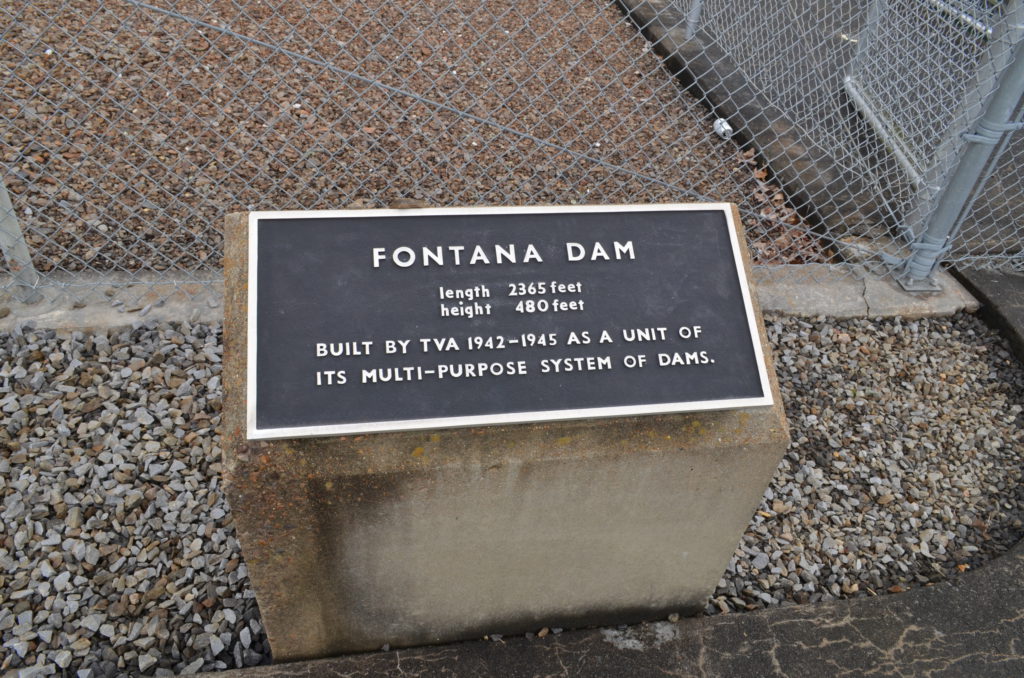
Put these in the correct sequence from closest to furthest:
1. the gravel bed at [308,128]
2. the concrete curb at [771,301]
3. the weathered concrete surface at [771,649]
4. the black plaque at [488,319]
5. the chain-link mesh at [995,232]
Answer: the black plaque at [488,319] < the weathered concrete surface at [771,649] < the concrete curb at [771,301] < the gravel bed at [308,128] < the chain-link mesh at [995,232]

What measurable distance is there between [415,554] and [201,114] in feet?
12.0

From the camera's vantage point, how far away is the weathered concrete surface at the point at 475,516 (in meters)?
1.96

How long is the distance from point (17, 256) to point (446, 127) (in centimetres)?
261

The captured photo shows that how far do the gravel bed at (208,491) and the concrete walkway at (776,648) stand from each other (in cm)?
18

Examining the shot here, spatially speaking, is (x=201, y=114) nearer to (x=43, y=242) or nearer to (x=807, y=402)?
(x=43, y=242)

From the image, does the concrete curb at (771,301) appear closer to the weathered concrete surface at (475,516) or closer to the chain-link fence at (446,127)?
the chain-link fence at (446,127)

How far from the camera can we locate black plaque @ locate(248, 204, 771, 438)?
1945 mm

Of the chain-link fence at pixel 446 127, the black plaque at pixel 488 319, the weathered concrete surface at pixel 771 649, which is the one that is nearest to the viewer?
the black plaque at pixel 488 319

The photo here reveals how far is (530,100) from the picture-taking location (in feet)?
17.6

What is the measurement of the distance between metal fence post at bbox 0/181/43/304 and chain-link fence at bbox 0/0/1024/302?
0.01 metres

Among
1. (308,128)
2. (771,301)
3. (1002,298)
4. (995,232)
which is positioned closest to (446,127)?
(308,128)

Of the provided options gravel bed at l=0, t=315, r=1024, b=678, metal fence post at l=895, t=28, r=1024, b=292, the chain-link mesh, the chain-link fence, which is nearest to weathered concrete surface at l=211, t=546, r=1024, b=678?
gravel bed at l=0, t=315, r=1024, b=678

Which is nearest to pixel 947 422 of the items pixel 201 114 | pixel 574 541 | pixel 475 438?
pixel 574 541

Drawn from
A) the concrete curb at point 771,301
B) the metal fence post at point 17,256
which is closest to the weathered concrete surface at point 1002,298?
the concrete curb at point 771,301
